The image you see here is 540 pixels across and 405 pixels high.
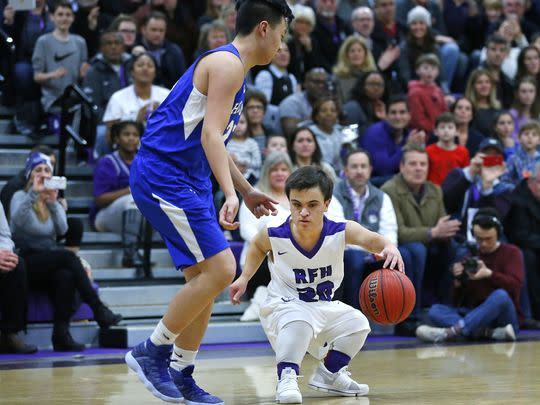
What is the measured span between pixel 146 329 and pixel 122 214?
1.45 meters

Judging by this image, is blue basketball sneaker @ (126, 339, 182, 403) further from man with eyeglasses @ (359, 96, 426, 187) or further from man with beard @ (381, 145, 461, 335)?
man with eyeglasses @ (359, 96, 426, 187)

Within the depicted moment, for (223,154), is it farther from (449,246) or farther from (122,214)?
(449,246)

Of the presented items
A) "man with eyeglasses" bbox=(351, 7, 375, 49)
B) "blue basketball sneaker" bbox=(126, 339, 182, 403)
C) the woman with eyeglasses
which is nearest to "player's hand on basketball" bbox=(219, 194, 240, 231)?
"blue basketball sneaker" bbox=(126, 339, 182, 403)

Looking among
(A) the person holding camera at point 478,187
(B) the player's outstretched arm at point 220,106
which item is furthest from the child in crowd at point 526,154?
(B) the player's outstretched arm at point 220,106

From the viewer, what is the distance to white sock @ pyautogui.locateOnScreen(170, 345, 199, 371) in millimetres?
5477

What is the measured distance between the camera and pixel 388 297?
19.2 feet

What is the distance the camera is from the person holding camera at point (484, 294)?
9.60 metres

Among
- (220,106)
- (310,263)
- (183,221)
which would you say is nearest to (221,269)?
(183,221)

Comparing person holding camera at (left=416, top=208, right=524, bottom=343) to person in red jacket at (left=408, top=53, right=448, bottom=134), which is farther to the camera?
person in red jacket at (left=408, top=53, right=448, bottom=134)

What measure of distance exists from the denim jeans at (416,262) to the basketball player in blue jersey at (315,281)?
3.91 m

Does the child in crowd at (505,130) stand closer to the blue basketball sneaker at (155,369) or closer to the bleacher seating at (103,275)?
the bleacher seating at (103,275)

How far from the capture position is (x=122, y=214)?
32.7 ft

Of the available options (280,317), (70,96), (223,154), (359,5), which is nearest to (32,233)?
(70,96)

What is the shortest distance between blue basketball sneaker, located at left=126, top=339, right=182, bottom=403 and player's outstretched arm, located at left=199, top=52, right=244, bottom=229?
33.3 inches
